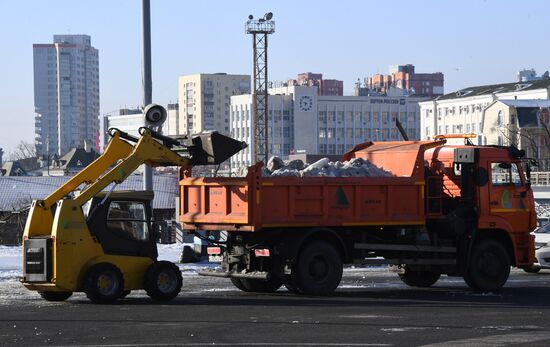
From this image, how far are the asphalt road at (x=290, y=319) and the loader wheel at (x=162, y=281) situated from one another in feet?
0.64

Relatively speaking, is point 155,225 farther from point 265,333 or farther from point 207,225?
point 265,333

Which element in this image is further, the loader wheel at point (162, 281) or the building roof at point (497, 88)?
the building roof at point (497, 88)

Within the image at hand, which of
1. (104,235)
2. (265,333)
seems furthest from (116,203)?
(265,333)

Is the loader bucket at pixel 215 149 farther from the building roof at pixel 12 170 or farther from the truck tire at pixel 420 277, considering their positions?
the building roof at pixel 12 170

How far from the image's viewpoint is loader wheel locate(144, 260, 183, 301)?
20.1 m

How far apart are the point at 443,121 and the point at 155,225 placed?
14501 centimetres

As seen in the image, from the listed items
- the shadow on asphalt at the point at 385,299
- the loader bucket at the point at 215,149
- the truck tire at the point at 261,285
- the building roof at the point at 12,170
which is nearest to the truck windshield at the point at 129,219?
the shadow on asphalt at the point at 385,299

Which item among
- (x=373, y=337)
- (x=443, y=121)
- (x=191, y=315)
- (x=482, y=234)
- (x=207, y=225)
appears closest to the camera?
(x=373, y=337)

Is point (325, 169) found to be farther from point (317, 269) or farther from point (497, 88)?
point (497, 88)

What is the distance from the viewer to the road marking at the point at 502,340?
1433 centimetres

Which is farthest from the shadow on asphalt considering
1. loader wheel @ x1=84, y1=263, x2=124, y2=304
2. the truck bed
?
the truck bed

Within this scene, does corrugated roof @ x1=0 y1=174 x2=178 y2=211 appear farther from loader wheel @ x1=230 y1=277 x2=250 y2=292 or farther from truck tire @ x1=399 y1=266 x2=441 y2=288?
loader wheel @ x1=230 y1=277 x2=250 y2=292

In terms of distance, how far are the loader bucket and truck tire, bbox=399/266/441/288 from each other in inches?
198

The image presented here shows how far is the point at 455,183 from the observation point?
23266 mm
